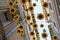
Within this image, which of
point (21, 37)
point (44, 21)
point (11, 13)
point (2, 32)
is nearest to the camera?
point (2, 32)

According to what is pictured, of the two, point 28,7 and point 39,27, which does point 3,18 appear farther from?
point 39,27

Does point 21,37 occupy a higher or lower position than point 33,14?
lower

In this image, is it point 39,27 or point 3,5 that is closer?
point 3,5

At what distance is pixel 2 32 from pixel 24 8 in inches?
12.9

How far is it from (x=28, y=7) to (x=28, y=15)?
7cm

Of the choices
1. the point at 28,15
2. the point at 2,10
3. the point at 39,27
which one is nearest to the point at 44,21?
the point at 39,27

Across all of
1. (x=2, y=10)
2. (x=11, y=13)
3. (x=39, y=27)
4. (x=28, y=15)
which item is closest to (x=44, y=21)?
(x=39, y=27)

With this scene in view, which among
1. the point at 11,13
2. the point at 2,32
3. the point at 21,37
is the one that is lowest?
the point at 21,37

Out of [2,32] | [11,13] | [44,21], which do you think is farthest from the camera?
[44,21]

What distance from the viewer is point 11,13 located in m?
1.11

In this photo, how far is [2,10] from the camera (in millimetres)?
1019

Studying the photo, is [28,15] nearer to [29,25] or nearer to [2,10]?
[29,25]

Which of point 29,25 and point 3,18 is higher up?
point 3,18

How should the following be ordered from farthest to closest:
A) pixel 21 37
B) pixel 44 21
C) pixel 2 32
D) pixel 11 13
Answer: pixel 44 21 → pixel 21 37 → pixel 11 13 → pixel 2 32
